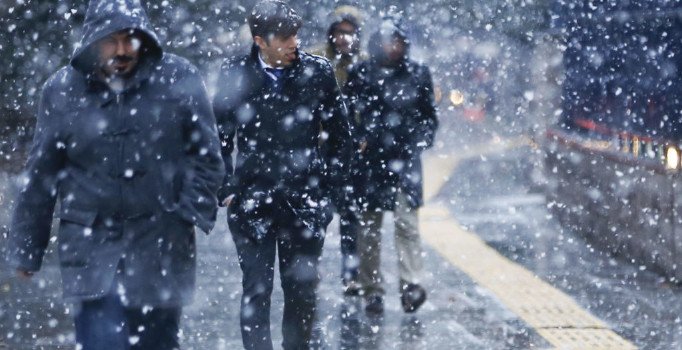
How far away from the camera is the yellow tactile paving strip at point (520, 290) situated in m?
6.62

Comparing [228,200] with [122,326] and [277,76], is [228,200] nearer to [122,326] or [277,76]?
[277,76]

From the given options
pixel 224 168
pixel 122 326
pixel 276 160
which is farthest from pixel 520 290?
pixel 122 326

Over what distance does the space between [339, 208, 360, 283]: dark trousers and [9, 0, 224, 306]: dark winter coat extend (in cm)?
343

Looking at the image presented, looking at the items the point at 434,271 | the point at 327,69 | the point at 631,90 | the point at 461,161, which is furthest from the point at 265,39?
the point at 461,161

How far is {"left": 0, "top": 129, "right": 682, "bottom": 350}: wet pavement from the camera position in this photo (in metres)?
6.53

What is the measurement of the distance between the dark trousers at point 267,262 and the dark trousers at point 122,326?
1.15 metres

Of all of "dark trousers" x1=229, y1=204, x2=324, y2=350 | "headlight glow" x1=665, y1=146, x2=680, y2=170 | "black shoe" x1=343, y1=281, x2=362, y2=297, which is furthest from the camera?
"headlight glow" x1=665, y1=146, x2=680, y2=170

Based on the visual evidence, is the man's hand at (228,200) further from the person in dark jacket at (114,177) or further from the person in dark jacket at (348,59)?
the person in dark jacket at (348,59)

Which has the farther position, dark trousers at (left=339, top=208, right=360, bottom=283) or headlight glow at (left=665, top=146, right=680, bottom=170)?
headlight glow at (left=665, top=146, right=680, bottom=170)

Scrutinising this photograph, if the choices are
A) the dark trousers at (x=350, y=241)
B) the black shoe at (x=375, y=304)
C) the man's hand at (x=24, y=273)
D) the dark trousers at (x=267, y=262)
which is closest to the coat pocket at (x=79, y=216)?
the man's hand at (x=24, y=273)

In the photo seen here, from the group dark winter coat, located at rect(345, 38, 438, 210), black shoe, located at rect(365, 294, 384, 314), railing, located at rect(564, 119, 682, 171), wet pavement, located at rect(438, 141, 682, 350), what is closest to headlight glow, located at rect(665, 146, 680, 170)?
railing, located at rect(564, 119, 682, 171)

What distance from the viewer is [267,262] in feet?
18.0

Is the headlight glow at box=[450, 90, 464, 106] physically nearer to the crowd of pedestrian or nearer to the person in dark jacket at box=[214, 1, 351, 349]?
the crowd of pedestrian

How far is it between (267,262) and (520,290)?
286cm
